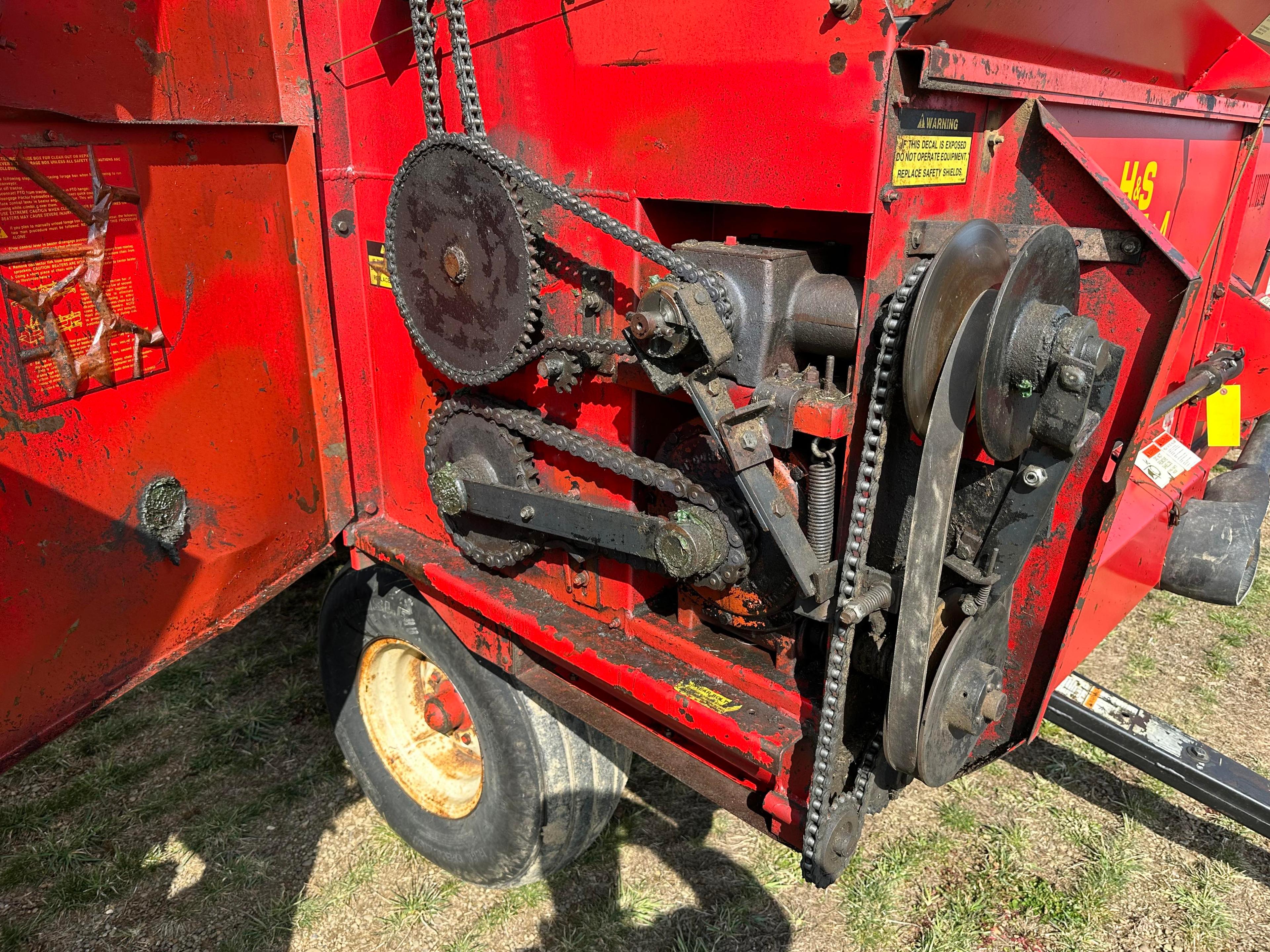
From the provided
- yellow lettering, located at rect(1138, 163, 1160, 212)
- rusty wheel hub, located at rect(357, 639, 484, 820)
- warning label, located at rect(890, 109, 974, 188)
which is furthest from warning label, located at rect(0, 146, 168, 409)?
→ yellow lettering, located at rect(1138, 163, 1160, 212)

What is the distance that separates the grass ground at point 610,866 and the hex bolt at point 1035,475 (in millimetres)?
1909

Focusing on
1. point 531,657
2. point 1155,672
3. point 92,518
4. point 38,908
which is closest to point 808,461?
point 531,657

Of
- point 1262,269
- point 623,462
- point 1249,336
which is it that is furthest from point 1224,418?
point 623,462

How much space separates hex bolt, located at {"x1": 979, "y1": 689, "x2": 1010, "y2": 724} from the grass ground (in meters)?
1.45

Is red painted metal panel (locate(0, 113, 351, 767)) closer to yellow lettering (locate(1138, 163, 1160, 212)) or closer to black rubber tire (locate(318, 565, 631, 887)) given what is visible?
black rubber tire (locate(318, 565, 631, 887))

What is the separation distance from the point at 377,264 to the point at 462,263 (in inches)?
21.7

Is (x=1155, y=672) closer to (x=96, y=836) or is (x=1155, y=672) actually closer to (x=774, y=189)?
(x=774, y=189)

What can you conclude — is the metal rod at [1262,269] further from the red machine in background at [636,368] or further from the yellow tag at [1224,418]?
the red machine in background at [636,368]

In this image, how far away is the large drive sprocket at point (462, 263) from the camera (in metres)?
2.02

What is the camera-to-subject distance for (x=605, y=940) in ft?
9.39

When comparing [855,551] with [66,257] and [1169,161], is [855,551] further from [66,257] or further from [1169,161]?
[1169,161]

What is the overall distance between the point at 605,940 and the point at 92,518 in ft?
6.64

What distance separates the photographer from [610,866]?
10.3 ft

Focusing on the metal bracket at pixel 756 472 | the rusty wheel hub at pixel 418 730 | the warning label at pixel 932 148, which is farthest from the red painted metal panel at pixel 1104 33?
the rusty wheel hub at pixel 418 730
